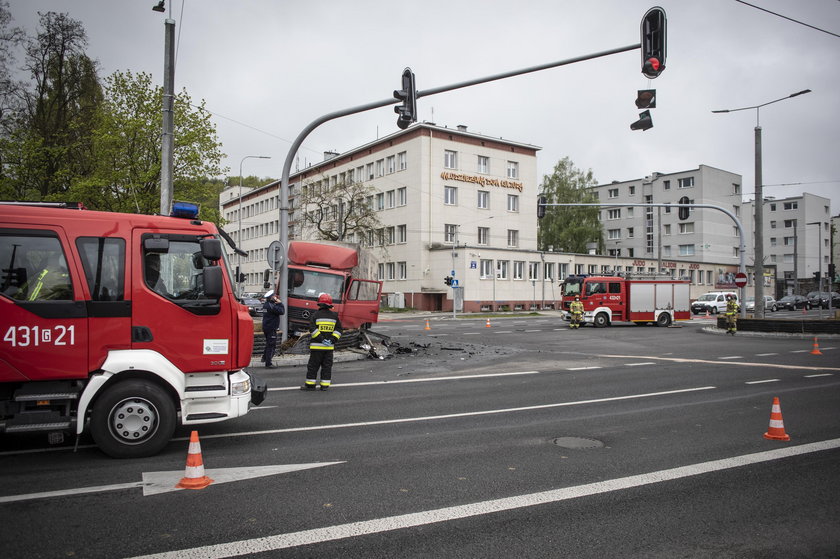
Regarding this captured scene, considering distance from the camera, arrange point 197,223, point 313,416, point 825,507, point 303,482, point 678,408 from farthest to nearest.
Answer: point 678,408 < point 313,416 < point 197,223 < point 303,482 < point 825,507

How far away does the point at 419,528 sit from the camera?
4.13 metres

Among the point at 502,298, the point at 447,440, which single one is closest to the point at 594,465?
the point at 447,440

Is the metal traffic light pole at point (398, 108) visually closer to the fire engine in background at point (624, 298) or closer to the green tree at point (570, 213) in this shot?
the fire engine in background at point (624, 298)

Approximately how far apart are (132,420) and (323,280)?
15399 mm

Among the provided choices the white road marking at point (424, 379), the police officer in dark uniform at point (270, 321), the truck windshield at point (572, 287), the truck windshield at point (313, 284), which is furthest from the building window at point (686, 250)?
the police officer in dark uniform at point (270, 321)

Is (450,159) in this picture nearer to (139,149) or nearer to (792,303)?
(139,149)

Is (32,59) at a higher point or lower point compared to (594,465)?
higher

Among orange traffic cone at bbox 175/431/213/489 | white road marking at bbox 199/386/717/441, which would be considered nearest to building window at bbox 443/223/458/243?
white road marking at bbox 199/386/717/441

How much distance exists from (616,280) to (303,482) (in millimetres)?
29429

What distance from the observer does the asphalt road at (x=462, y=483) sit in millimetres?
3932

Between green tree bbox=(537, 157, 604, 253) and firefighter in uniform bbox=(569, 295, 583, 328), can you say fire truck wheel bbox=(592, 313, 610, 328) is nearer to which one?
firefighter in uniform bbox=(569, 295, 583, 328)

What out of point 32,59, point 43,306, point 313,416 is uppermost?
point 32,59

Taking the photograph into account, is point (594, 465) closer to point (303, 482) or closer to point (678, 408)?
point (303, 482)

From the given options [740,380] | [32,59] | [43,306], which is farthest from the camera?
[32,59]
